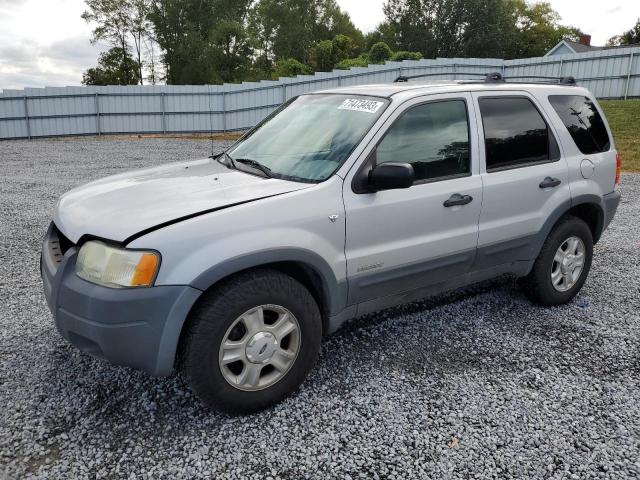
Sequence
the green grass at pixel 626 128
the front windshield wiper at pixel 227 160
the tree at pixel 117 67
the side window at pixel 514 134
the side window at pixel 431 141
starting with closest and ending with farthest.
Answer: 1. the side window at pixel 431 141
2. the front windshield wiper at pixel 227 160
3. the side window at pixel 514 134
4. the green grass at pixel 626 128
5. the tree at pixel 117 67

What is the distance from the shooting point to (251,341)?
2930 millimetres

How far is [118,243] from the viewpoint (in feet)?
8.82

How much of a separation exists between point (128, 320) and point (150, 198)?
0.78m

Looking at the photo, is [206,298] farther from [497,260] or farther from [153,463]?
[497,260]

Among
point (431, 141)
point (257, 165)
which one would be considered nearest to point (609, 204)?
point (431, 141)

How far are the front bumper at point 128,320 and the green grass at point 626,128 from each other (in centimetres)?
1352

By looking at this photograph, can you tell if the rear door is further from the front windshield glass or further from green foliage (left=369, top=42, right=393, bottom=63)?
green foliage (left=369, top=42, right=393, bottom=63)

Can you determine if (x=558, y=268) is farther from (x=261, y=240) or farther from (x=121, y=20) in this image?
(x=121, y=20)

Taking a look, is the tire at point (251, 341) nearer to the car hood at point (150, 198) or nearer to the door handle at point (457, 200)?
the car hood at point (150, 198)

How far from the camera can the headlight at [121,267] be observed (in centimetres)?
261

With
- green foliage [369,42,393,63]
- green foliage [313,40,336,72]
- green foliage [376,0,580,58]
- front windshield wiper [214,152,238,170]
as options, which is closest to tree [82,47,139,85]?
green foliage [313,40,336,72]

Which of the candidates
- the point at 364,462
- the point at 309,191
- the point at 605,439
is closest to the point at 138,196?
the point at 309,191

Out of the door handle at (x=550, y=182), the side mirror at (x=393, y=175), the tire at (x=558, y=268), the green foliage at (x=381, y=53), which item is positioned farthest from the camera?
the green foliage at (x=381, y=53)

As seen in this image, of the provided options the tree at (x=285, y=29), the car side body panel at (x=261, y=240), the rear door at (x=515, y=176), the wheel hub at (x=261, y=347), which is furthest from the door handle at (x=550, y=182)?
the tree at (x=285, y=29)
